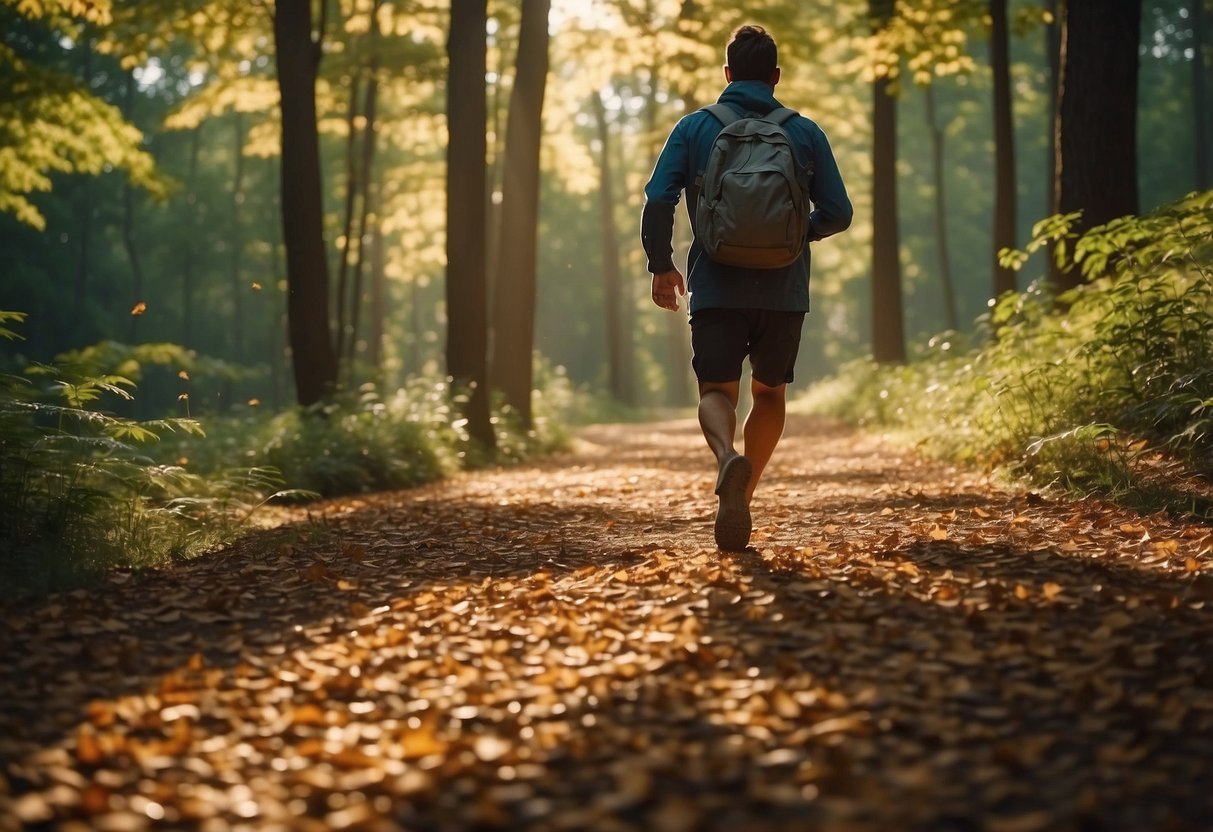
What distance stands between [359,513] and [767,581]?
4.30m

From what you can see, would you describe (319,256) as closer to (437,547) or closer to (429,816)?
(437,547)

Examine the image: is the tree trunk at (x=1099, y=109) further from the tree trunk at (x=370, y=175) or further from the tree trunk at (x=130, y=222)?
the tree trunk at (x=130, y=222)

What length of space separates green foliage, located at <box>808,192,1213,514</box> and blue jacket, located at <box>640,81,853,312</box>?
233cm

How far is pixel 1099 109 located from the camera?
378 inches

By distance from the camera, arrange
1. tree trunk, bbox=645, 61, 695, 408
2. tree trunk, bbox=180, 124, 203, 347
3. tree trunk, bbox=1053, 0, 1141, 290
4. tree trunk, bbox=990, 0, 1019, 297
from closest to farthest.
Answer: tree trunk, bbox=1053, 0, 1141, 290, tree trunk, bbox=990, 0, 1019, 297, tree trunk, bbox=645, 61, 695, 408, tree trunk, bbox=180, 124, 203, 347

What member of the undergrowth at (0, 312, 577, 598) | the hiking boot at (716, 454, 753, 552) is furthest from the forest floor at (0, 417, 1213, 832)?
the undergrowth at (0, 312, 577, 598)

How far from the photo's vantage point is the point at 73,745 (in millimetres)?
3047

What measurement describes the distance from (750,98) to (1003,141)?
9458 millimetres

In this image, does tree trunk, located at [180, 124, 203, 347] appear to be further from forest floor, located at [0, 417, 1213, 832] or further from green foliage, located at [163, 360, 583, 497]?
forest floor, located at [0, 417, 1213, 832]

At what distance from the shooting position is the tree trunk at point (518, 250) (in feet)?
51.6

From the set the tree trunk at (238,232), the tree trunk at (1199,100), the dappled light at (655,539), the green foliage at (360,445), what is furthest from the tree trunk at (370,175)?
the tree trunk at (1199,100)

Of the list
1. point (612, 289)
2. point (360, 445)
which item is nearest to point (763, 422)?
point (360, 445)

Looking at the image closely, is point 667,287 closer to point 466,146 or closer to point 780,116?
point 780,116

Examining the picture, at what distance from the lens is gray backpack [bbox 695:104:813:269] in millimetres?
5016
